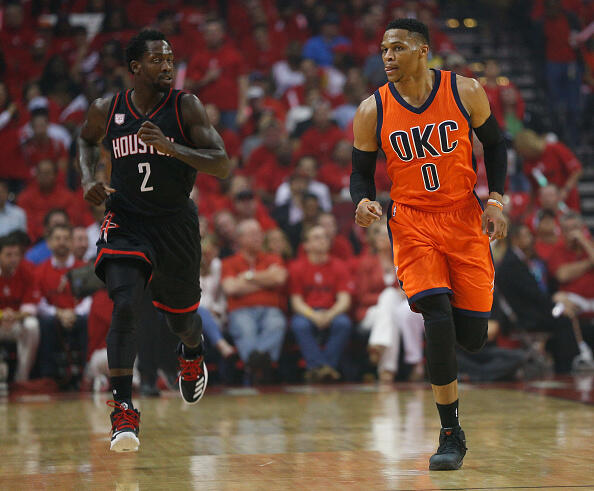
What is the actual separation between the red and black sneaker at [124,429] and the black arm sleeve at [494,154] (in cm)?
200

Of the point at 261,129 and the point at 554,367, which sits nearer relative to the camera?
the point at 554,367

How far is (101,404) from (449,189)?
3892mm

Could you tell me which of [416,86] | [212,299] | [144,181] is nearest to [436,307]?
[416,86]

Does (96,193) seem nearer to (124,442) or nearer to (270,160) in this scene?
(124,442)

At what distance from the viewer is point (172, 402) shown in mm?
7070

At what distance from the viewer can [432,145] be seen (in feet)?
14.0

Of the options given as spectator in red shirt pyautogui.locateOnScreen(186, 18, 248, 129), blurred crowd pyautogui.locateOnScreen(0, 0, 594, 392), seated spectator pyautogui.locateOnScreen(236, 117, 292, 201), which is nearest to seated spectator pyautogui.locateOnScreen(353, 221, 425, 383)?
blurred crowd pyautogui.locateOnScreen(0, 0, 594, 392)

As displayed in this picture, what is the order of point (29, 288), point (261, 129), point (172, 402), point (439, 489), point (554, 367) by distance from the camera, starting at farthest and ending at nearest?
point (261, 129) → point (554, 367) → point (29, 288) → point (172, 402) → point (439, 489)

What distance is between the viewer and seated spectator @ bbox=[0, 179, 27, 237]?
9.35 m

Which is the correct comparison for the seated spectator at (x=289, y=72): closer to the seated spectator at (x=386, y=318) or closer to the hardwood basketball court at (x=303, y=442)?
the seated spectator at (x=386, y=318)

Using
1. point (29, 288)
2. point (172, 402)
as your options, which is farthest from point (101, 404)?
point (29, 288)

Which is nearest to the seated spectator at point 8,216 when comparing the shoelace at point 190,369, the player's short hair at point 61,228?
the player's short hair at point 61,228

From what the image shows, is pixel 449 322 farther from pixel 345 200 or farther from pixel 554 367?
pixel 345 200

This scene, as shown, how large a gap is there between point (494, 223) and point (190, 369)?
2.26 m
